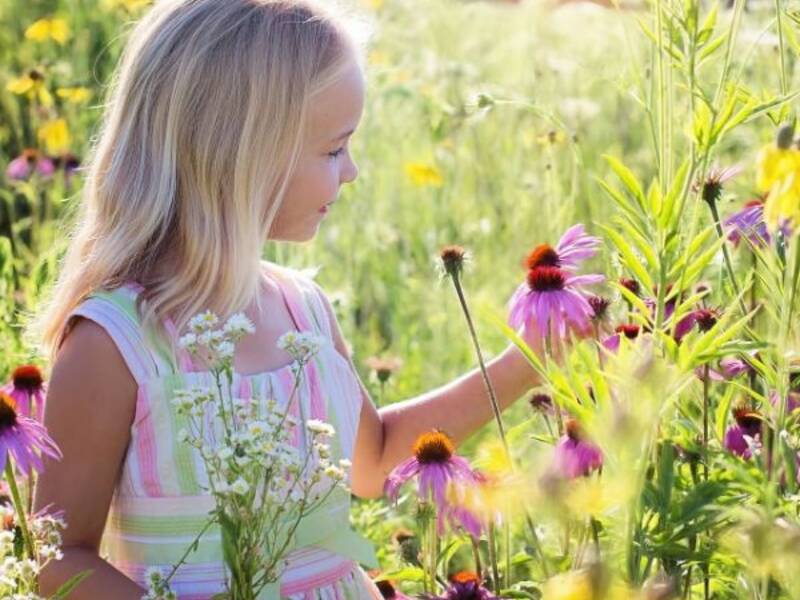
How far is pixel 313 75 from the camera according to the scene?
1793mm

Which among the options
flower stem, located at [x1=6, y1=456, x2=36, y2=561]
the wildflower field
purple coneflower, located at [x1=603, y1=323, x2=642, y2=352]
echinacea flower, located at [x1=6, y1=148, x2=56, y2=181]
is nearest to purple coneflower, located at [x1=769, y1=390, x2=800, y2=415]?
the wildflower field

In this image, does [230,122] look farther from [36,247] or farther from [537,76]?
[36,247]

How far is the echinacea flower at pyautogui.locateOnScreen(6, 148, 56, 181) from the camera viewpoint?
342 cm

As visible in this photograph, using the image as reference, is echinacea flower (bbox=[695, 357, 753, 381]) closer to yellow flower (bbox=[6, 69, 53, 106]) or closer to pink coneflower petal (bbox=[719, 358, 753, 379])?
pink coneflower petal (bbox=[719, 358, 753, 379])

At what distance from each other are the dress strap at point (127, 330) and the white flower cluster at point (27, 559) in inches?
7.1

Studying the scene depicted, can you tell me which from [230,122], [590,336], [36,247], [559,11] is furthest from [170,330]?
[559,11]

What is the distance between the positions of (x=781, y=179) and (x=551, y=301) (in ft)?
1.76

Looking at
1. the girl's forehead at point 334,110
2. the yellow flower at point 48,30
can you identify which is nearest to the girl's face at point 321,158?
the girl's forehead at point 334,110

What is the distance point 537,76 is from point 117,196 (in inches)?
57.6

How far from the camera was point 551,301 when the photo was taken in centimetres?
161

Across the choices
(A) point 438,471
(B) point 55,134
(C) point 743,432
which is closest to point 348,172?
(A) point 438,471

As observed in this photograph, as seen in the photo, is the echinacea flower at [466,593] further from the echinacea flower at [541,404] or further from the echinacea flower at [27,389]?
the echinacea flower at [27,389]

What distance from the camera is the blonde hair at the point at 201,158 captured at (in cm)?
175

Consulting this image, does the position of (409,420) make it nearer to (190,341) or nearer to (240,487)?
(190,341)
